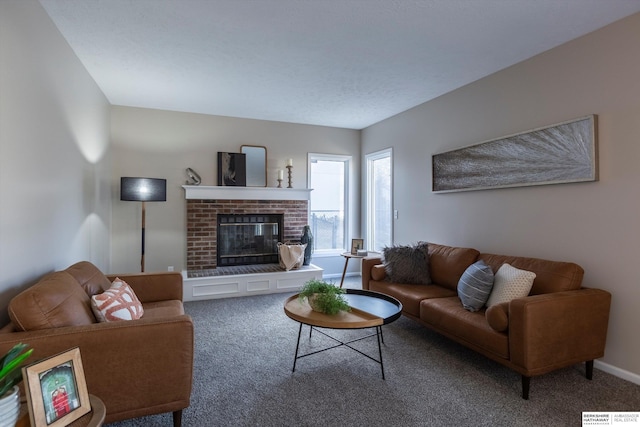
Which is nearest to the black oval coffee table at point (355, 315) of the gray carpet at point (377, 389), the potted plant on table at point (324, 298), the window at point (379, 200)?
A: the potted plant on table at point (324, 298)

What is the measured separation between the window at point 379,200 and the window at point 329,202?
411mm

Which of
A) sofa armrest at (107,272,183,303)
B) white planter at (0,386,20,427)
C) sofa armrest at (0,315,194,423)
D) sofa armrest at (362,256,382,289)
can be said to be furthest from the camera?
sofa armrest at (362,256,382,289)

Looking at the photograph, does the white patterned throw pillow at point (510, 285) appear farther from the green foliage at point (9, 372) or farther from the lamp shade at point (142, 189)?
the lamp shade at point (142, 189)

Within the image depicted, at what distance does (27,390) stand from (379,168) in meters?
5.03

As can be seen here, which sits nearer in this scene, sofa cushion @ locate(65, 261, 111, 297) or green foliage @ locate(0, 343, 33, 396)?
green foliage @ locate(0, 343, 33, 396)

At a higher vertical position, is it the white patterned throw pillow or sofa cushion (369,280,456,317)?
the white patterned throw pillow

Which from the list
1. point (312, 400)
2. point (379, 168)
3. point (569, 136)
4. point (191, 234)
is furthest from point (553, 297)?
point (191, 234)

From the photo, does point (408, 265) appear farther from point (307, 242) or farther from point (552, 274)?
point (307, 242)

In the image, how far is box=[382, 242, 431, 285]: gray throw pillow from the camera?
3.53 meters

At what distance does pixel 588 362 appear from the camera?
2.38m

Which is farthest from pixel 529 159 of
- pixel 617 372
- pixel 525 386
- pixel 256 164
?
pixel 256 164

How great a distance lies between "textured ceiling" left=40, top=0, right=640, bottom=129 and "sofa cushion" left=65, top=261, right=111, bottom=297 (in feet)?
5.97

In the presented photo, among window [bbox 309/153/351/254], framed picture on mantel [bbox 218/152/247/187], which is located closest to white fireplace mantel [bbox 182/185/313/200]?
framed picture on mantel [bbox 218/152/247/187]

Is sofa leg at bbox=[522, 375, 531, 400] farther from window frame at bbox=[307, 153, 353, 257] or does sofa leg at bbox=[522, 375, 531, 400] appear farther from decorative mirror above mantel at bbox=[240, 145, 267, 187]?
decorative mirror above mantel at bbox=[240, 145, 267, 187]
